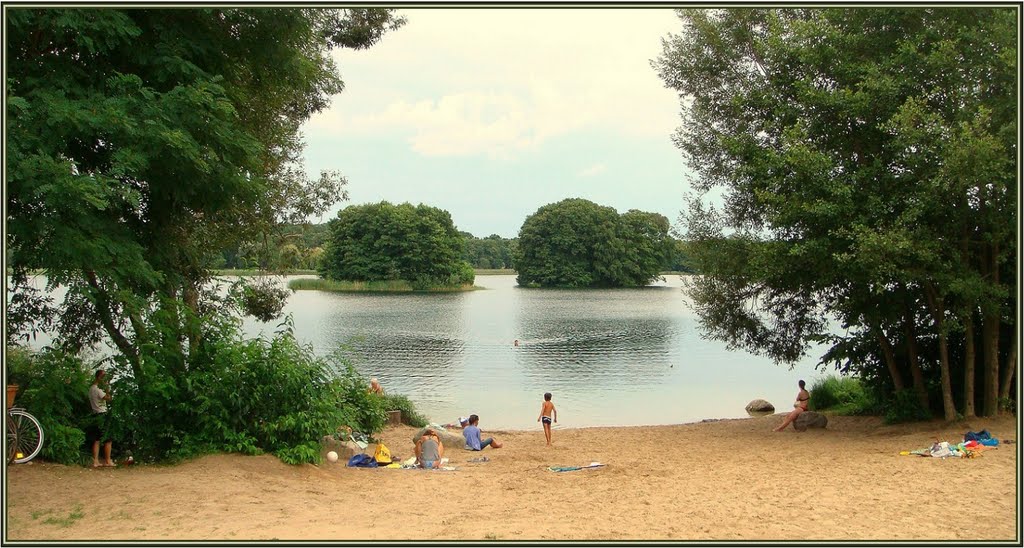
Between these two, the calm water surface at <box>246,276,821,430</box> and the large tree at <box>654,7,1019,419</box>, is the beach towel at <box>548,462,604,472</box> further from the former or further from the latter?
the large tree at <box>654,7,1019,419</box>

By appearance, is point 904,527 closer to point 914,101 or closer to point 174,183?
point 914,101

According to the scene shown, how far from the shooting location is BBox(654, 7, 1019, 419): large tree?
13.6m

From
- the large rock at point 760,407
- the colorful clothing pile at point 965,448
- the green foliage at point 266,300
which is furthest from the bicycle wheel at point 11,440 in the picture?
the large rock at point 760,407

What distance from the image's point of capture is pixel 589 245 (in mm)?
105062

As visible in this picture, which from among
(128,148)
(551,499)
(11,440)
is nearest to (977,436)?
(551,499)

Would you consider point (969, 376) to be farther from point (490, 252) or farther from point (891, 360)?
point (490, 252)

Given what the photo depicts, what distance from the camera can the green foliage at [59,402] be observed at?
11.0 metres

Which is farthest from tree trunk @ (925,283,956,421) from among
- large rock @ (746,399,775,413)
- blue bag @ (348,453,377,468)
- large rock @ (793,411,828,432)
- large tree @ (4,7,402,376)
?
large tree @ (4,7,402,376)

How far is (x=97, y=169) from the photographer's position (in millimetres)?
11594

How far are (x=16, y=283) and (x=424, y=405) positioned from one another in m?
15.2

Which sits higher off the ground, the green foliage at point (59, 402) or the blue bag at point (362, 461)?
the green foliage at point (59, 402)

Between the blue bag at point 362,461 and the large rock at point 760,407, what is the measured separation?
51.6 feet

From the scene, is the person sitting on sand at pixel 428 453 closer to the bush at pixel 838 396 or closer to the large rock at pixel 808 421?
the large rock at pixel 808 421

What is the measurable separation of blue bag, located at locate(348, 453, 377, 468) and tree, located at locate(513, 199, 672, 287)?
9008 centimetres
